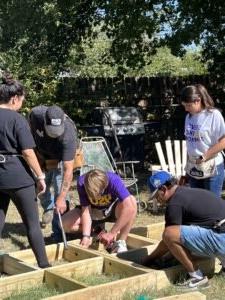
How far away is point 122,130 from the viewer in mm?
10805

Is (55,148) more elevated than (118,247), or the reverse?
(55,148)

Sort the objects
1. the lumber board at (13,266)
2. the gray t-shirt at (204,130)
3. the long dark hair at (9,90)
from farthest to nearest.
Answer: the gray t-shirt at (204,130)
the lumber board at (13,266)
the long dark hair at (9,90)

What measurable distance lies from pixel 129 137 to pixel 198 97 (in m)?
5.92

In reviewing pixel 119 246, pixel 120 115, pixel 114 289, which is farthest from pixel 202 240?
pixel 120 115

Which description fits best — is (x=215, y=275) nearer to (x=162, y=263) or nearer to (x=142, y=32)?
(x=162, y=263)

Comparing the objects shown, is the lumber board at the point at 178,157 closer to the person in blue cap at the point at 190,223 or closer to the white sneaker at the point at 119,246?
the white sneaker at the point at 119,246

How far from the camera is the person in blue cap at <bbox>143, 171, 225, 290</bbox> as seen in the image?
4.30 m

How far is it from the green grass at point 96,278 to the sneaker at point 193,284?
56cm

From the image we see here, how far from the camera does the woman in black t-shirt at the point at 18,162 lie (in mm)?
4484

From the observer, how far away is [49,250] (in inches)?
207

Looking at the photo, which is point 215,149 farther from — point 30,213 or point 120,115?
point 120,115

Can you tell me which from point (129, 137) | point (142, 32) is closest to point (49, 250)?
point (129, 137)

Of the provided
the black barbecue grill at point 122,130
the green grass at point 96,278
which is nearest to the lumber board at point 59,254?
the green grass at point 96,278

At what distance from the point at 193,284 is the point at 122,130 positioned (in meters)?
6.61
